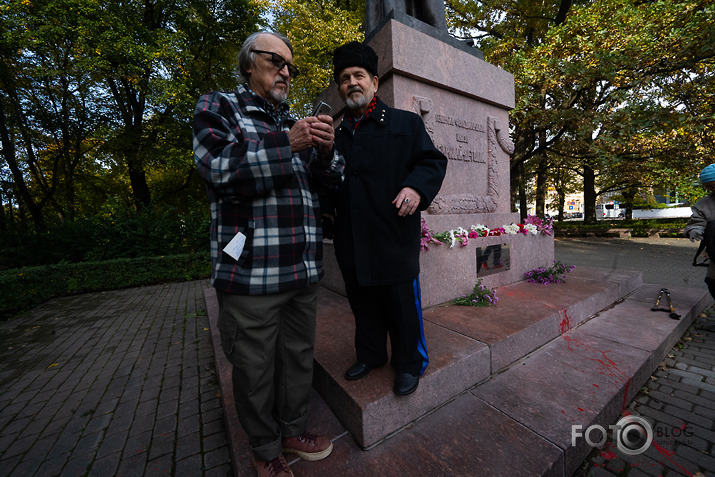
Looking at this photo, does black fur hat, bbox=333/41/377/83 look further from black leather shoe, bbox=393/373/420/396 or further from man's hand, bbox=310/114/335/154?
black leather shoe, bbox=393/373/420/396

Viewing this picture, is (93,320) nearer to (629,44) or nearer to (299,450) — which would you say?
(299,450)

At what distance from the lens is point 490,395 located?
2.05 meters

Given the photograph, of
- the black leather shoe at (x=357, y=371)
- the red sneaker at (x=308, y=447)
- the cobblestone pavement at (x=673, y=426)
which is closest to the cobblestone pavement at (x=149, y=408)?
the cobblestone pavement at (x=673, y=426)

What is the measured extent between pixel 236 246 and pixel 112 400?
284 centimetres

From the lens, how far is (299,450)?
1577 millimetres

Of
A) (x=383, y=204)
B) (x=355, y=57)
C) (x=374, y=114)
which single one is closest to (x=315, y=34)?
(x=355, y=57)

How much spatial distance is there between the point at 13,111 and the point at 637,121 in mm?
22224

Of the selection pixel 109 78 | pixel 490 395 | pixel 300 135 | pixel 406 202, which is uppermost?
pixel 109 78

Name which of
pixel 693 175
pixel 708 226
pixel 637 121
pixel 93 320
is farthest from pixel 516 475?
pixel 693 175

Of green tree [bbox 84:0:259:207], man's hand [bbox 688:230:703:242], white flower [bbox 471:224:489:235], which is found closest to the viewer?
man's hand [bbox 688:230:703:242]

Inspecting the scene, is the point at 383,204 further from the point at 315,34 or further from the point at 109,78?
the point at 109,78

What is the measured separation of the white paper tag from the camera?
129 cm

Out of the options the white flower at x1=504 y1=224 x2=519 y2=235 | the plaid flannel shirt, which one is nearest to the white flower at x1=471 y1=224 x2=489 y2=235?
the white flower at x1=504 y1=224 x2=519 y2=235

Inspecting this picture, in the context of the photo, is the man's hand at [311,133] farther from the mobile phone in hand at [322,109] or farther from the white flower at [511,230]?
the white flower at [511,230]
